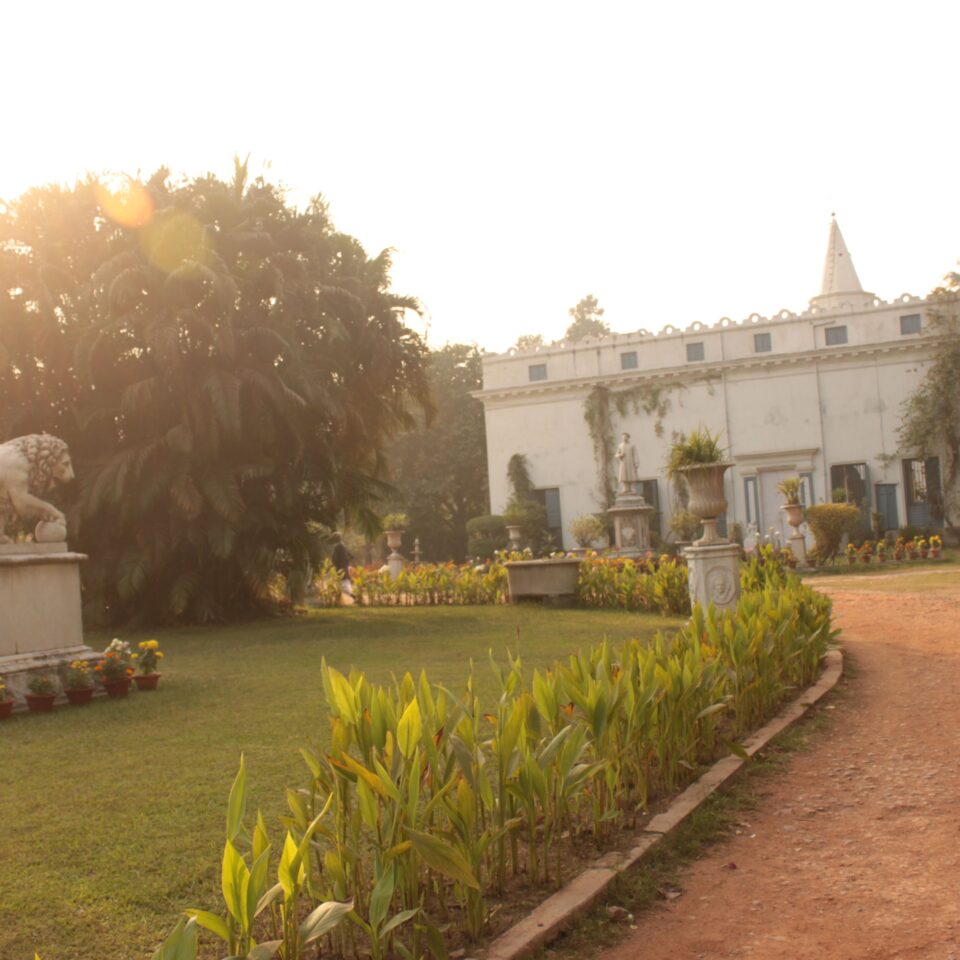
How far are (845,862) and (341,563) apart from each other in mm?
18464

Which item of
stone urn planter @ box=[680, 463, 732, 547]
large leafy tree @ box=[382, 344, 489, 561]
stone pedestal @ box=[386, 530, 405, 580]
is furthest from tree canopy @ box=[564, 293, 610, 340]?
stone urn planter @ box=[680, 463, 732, 547]

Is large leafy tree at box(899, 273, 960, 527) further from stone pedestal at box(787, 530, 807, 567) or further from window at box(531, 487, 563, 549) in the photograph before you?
window at box(531, 487, 563, 549)

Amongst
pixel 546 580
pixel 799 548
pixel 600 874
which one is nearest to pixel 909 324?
pixel 799 548

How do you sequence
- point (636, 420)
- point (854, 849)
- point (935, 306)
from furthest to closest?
point (636, 420) → point (935, 306) → point (854, 849)

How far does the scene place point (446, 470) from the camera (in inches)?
1670

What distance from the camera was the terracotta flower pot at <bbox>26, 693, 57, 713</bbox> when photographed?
7.97 metres

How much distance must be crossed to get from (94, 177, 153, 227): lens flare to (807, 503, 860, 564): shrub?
1699 cm

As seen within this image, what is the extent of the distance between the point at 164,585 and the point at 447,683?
8.19m

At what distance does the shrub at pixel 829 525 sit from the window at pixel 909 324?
8156 millimetres

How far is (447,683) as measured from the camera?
8.20 m

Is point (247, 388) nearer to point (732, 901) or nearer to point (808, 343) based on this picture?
point (732, 901)

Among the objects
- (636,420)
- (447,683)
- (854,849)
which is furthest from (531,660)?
(636,420)

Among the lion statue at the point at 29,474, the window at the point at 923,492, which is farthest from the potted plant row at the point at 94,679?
the window at the point at 923,492

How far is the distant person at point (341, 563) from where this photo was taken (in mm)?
19938
